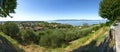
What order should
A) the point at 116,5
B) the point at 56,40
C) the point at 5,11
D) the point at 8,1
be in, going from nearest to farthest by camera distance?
the point at 8,1 < the point at 5,11 < the point at 116,5 < the point at 56,40

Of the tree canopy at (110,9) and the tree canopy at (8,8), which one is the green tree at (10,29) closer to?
the tree canopy at (8,8)

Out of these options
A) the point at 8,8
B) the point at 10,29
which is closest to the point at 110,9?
the point at 10,29

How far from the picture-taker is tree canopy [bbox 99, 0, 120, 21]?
1727 inches

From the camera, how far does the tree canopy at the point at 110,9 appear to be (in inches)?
1727

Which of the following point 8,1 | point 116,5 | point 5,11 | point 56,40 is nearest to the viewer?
point 8,1

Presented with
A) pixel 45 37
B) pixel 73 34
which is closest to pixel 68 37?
pixel 73 34

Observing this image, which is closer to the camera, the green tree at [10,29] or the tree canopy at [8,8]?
the tree canopy at [8,8]

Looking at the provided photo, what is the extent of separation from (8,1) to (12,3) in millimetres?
1297

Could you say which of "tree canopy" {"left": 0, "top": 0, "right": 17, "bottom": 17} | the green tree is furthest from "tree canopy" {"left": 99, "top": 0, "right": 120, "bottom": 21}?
"tree canopy" {"left": 0, "top": 0, "right": 17, "bottom": 17}

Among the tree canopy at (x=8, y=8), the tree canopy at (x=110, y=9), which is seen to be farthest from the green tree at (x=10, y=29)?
the tree canopy at (x=110, y=9)

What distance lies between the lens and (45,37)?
52656mm

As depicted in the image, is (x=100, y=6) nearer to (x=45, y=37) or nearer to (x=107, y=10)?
(x=107, y=10)

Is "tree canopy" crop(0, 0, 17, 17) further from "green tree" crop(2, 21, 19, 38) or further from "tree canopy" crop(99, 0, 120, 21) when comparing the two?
"tree canopy" crop(99, 0, 120, 21)

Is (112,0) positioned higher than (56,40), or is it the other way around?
(112,0)
